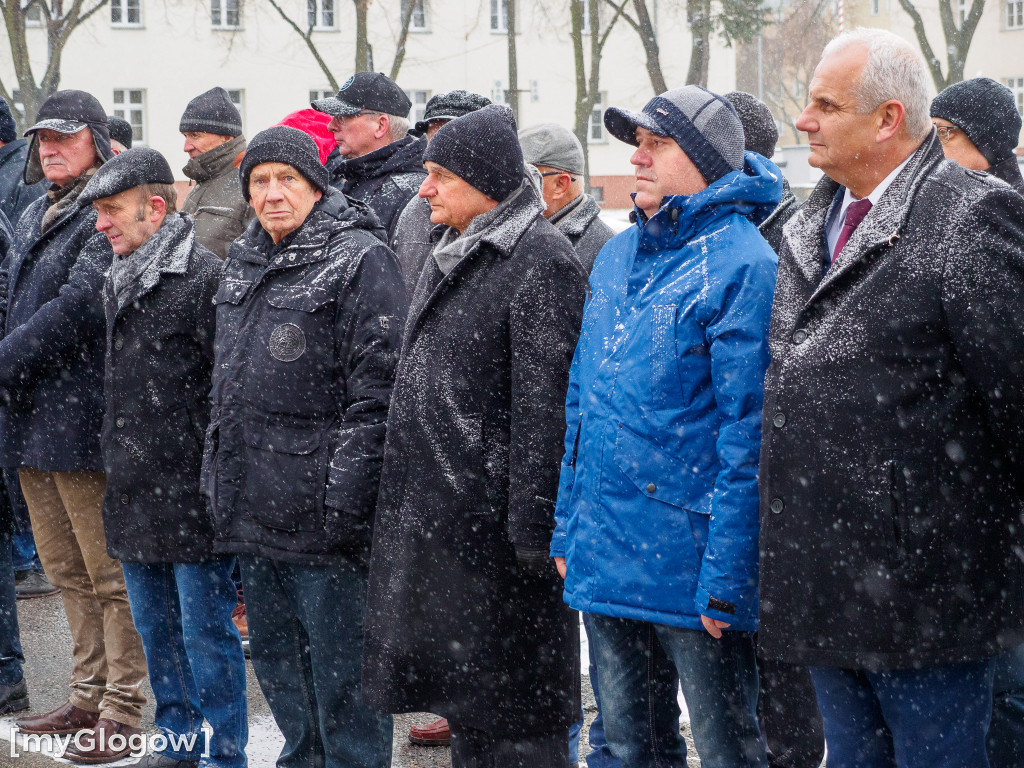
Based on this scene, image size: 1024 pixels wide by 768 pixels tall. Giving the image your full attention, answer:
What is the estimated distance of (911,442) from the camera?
2633mm

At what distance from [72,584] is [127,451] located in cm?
93

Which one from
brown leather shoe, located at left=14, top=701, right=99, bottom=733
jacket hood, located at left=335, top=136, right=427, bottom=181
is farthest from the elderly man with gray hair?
jacket hood, located at left=335, top=136, right=427, bottom=181

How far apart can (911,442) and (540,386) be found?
1.15 meters

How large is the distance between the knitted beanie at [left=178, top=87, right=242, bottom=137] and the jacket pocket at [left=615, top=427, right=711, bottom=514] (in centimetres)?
392

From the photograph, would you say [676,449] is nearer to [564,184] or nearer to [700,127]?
[700,127]

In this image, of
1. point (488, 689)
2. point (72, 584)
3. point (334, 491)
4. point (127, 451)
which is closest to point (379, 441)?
point (334, 491)

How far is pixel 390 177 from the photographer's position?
590 cm

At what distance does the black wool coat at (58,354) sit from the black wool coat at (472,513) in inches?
66.5

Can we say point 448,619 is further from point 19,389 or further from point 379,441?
point 19,389

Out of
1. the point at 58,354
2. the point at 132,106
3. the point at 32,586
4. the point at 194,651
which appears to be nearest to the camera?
the point at 194,651

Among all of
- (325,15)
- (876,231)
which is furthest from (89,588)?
(325,15)

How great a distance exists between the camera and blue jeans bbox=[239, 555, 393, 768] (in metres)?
3.84

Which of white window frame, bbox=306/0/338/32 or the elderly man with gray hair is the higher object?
white window frame, bbox=306/0/338/32

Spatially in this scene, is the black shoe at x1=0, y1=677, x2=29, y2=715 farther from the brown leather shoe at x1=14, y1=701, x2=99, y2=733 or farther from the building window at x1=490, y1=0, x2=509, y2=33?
the building window at x1=490, y1=0, x2=509, y2=33
